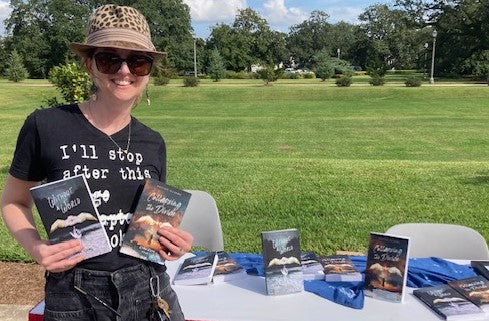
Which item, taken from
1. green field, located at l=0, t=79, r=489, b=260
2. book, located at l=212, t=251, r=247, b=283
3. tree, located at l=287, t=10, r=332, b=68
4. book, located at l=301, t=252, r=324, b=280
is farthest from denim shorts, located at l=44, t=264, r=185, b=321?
tree, located at l=287, t=10, r=332, b=68

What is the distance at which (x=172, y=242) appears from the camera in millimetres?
1734

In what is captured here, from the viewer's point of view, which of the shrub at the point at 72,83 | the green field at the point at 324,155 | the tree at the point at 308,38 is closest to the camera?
the green field at the point at 324,155

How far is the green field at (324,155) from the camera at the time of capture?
5516 millimetres

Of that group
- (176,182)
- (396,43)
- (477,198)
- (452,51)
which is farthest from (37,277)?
(396,43)

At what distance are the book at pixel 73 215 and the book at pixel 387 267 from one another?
1.41 m

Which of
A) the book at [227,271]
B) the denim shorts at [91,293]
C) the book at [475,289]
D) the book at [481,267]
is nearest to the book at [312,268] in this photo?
the book at [227,271]

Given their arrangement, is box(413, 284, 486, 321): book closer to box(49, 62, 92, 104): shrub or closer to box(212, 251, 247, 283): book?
box(212, 251, 247, 283): book

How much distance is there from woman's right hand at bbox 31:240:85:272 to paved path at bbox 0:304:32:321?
2.32 m

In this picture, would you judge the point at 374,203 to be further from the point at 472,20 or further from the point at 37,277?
the point at 472,20

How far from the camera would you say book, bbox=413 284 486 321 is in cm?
229

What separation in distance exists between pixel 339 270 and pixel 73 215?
1.62 m

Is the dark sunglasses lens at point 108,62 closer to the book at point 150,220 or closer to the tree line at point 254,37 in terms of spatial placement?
the book at point 150,220

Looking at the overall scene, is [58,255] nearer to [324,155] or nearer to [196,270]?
[196,270]

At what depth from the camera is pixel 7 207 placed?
1672mm
